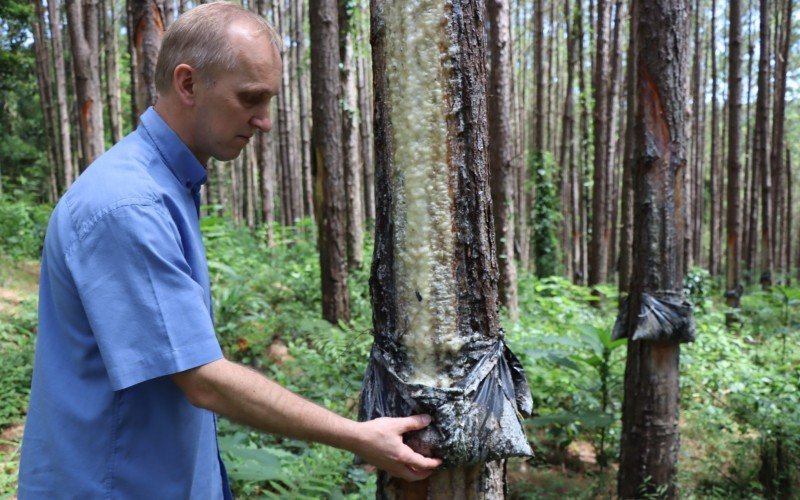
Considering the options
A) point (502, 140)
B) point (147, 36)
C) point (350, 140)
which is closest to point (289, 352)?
point (147, 36)

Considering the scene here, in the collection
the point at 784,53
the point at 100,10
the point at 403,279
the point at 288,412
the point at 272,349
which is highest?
the point at 100,10

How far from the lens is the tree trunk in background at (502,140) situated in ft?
25.5

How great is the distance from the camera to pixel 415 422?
1.70 m

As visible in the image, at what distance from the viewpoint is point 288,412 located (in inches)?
60.4

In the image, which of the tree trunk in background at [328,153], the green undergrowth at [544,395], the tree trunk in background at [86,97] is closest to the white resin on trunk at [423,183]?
the green undergrowth at [544,395]

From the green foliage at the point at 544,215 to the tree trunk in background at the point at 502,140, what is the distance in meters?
7.25

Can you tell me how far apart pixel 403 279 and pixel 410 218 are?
0.17m

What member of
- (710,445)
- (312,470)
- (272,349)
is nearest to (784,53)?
(710,445)

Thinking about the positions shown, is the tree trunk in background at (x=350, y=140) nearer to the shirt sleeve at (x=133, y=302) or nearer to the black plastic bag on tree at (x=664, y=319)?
the black plastic bag on tree at (x=664, y=319)

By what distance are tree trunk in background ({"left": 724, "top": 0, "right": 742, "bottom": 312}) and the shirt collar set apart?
11.3 metres

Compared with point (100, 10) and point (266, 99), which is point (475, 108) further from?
point (100, 10)

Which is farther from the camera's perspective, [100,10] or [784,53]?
[100,10]

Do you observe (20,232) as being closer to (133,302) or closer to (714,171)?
(133,302)

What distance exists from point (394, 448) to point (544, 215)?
14482 mm
